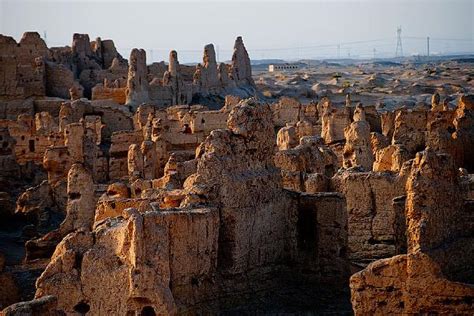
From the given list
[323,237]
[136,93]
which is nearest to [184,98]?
[136,93]

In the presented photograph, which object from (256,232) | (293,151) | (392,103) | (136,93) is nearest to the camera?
(256,232)

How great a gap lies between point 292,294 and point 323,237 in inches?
46.7

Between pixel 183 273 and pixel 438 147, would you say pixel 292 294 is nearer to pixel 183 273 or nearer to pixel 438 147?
pixel 183 273

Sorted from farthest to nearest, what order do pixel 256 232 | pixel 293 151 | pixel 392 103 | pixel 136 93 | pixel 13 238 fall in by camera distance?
pixel 392 103 → pixel 136 93 → pixel 13 238 → pixel 293 151 → pixel 256 232

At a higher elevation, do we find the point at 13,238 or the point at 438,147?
the point at 438,147

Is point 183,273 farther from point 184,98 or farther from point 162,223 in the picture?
point 184,98

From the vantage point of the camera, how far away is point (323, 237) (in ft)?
65.5

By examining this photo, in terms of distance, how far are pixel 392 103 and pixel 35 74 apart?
20951 millimetres

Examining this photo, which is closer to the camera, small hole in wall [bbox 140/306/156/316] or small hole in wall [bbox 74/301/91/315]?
small hole in wall [bbox 140/306/156/316]

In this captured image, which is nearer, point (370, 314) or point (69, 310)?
point (370, 314)

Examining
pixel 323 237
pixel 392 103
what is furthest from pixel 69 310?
pixel 392 103

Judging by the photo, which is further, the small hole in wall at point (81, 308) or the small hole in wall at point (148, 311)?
the small hole in wall at point (81, 308)

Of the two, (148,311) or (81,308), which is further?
(81,308)

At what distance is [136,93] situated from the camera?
51.8 m
